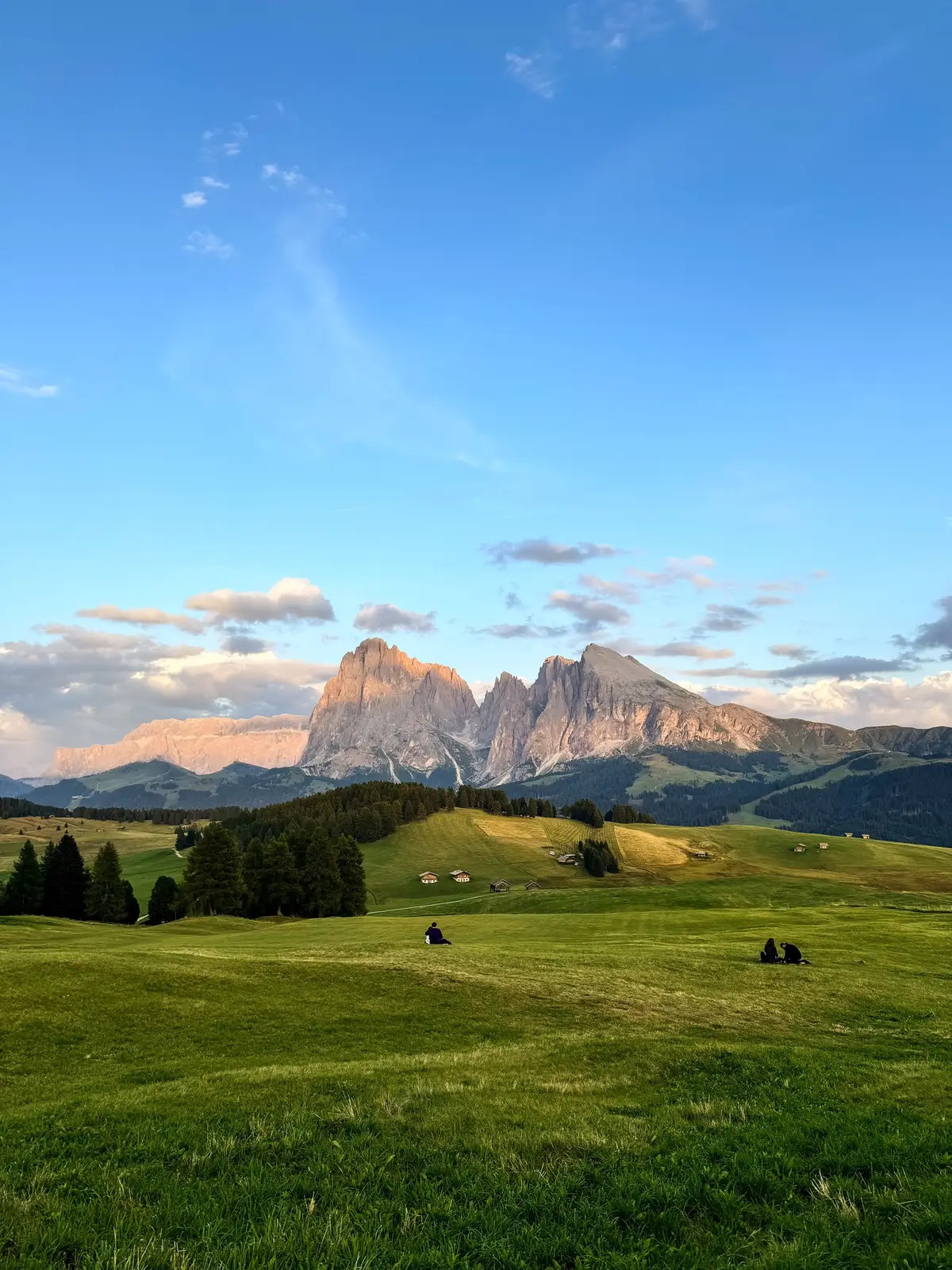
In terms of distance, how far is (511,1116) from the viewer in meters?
13.5

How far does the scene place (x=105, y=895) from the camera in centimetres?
11569

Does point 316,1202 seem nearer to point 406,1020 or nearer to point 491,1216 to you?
point 491,1216

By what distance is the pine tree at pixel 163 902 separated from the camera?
11750cm

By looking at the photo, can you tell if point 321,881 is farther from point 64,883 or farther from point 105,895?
point 64,883

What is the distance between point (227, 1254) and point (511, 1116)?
7132 mm

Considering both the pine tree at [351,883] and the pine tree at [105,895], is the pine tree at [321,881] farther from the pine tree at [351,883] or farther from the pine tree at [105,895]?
the pine tree at [105,895]

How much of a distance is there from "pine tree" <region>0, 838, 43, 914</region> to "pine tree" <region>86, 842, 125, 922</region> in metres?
8.07

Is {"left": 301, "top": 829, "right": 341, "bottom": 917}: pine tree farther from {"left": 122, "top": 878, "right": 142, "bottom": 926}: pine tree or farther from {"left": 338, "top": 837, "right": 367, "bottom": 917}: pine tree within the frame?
{"left": 122, "top": 878, "right": 142, "bottom": 926}: pine tree

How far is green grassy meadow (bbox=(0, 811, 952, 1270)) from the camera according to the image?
8.51 m

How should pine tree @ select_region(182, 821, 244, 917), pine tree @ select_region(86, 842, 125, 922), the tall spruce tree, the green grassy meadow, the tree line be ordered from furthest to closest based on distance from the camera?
pine tree @ select_region(86, 842, 125, 922), the tall spruce tree, the tree line, pine tree @ select_region(182, 821, 244, 917), the green grassy meadow

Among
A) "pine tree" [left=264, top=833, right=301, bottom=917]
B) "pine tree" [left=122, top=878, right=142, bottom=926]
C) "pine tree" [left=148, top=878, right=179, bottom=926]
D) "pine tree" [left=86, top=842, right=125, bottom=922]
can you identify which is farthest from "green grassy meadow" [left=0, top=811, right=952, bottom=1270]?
"pine tree" [left=122, top=878, right=142, bottom=926]

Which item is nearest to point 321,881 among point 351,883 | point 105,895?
point 351,883

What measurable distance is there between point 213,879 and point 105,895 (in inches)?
951

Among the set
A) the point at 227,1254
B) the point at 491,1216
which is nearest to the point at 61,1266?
the point at 227,1254
